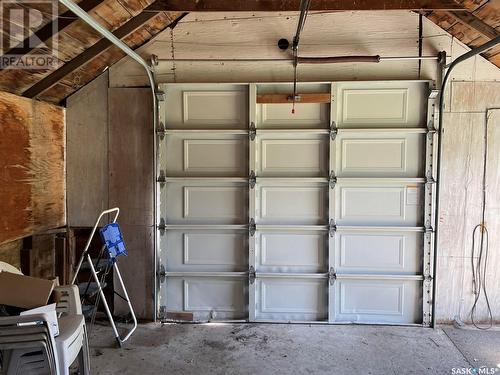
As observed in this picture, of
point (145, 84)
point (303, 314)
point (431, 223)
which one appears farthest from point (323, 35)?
point (303, 314)

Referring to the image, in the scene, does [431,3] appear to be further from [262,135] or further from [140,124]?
[140,124]

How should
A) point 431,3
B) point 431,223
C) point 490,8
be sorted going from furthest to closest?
1. point 431,223
2. point 431,3
3. point 490,8

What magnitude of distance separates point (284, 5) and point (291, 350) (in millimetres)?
2790

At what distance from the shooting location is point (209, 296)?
351 cm

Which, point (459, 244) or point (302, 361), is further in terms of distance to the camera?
point (459, 244)

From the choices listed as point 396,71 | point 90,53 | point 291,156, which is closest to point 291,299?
point 291,156

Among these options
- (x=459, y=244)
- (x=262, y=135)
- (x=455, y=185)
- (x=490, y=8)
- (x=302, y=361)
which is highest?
(x=490, y=8)

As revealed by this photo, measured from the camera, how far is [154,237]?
3.45m

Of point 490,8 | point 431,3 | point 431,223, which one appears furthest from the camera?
point 431,223

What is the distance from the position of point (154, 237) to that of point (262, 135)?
53.3 inches

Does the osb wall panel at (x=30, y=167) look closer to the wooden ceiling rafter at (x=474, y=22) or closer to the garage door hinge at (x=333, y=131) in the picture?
the garage door hinge at (x=333, y=131)

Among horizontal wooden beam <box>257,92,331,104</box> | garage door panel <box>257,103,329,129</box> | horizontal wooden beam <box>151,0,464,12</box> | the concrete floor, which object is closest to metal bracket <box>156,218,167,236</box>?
the concrete floor

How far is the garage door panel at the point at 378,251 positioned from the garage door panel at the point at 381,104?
0.99 meters

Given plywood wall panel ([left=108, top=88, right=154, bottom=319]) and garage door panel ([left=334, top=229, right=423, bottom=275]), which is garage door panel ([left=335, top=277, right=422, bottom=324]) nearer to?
garage door panel ([left=334, top=229, right=423, bottom=275])
